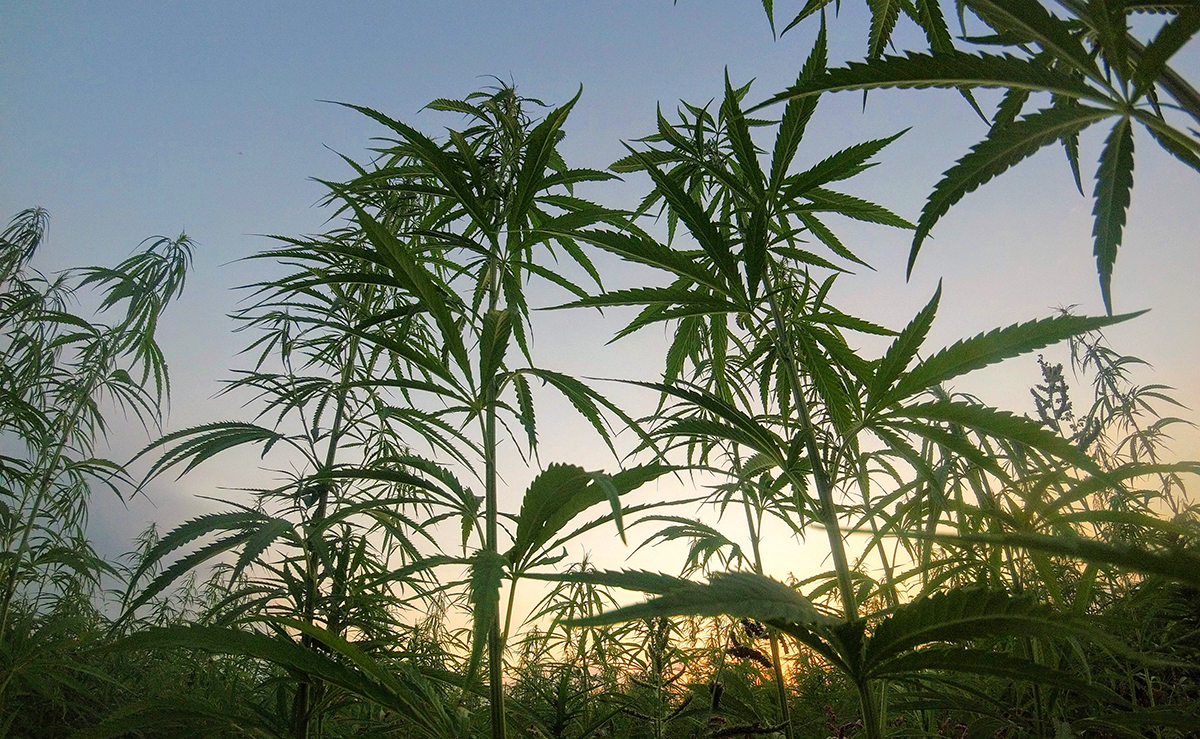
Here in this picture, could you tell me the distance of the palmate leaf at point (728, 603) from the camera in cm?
42

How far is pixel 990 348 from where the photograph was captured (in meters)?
0.61

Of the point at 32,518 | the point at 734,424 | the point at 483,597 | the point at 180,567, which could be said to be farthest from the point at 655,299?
the point at 32,518

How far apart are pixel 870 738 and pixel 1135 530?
1.09 m

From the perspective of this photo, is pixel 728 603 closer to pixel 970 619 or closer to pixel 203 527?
pixel 970 619

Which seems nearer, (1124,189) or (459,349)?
(1124,189)

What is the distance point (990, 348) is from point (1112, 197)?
0.20m

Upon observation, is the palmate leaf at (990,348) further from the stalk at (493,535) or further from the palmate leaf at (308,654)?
the palmate leaf at (308,654)

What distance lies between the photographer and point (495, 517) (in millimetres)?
954

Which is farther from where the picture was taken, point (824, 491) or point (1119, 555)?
point (824, 491)

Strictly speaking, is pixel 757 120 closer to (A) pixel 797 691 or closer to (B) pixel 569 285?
(B) pixel 569 285

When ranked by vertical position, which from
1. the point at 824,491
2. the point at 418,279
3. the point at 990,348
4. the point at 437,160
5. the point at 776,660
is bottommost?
the point at 776,660

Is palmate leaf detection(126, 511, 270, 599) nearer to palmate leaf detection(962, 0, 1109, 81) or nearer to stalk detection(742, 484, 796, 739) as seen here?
stalk detection(742, 484, 796, 739)

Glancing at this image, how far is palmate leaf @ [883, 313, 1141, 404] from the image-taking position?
1.92 ft

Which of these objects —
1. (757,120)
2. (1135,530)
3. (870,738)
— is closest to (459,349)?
(870,738)
